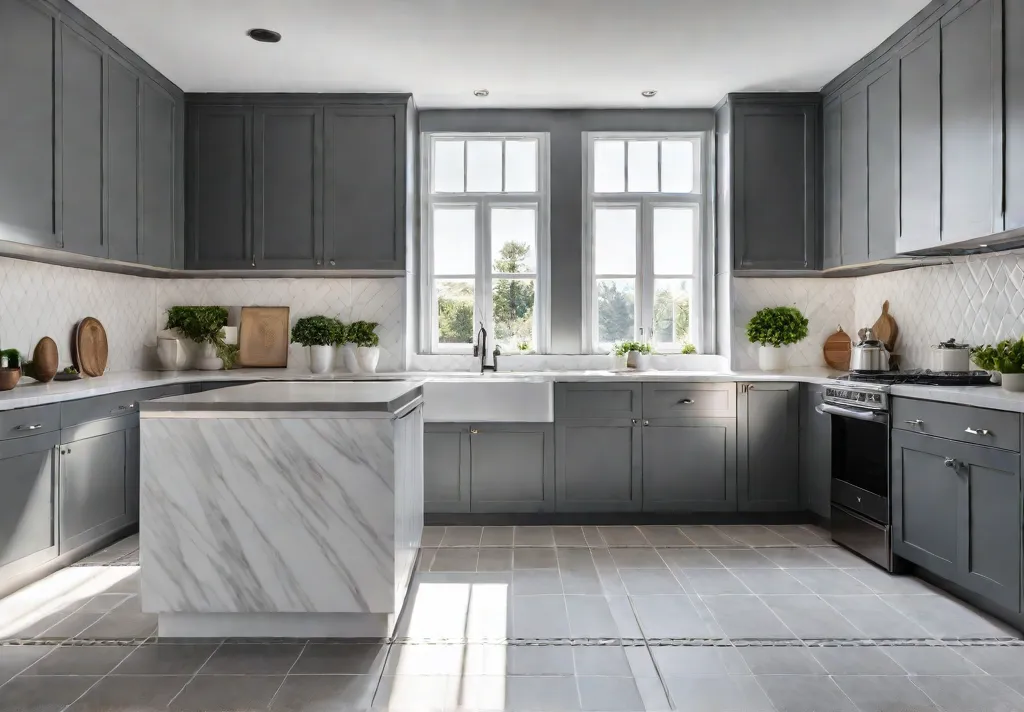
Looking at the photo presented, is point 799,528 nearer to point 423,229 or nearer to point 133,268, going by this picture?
point 423,229

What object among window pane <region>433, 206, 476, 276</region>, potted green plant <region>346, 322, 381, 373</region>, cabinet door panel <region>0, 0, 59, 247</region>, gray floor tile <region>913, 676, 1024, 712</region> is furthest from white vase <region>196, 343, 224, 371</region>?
gray floor tile <region>913, 676, 1024, 712</region>

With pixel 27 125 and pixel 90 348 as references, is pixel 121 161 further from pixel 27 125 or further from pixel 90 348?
pixel 90 348

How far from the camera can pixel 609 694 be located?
2102mm

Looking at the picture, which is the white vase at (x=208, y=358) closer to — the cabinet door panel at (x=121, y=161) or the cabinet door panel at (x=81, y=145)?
the cabinet door panel at (x=121, y=161)

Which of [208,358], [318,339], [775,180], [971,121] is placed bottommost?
[208,358]

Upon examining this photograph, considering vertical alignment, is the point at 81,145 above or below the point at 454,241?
above

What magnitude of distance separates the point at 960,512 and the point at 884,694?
103 centimetres

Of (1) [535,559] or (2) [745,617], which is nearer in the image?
(2) [745,617]

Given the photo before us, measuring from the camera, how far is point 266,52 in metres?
3.81

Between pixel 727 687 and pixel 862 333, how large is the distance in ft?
7.95

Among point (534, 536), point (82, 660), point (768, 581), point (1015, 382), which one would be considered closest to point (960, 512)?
point (1015, 382)

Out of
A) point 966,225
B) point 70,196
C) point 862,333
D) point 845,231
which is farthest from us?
point 845,231

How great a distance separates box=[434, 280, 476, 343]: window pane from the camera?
4.88 meters

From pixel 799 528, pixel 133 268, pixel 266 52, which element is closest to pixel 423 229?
pixel 266 52
